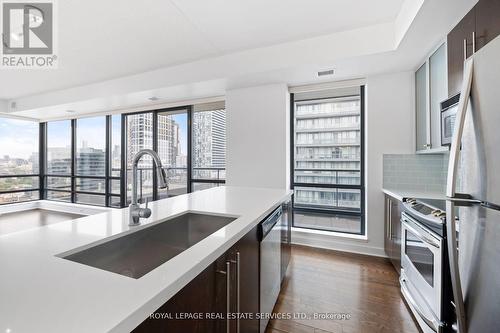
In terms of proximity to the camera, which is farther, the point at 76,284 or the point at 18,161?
the point at 18,161

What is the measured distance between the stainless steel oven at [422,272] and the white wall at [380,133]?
898 millimetres

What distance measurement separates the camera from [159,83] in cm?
338

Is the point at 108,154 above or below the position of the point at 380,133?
A: below

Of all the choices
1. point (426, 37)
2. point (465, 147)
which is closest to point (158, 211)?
point (465, 147)

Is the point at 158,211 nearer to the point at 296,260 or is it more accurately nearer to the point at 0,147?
the point at 296,260

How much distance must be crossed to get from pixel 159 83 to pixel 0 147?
512 centimetres

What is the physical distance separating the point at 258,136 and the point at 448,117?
2.25m

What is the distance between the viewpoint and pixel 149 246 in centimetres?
117

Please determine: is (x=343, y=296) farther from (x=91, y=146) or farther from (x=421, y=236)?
(x=91, y=146)

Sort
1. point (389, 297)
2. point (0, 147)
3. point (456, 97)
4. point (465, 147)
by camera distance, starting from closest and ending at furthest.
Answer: point (465, 147) < point (456, 97) < point (389, 297) < point (0, 147)

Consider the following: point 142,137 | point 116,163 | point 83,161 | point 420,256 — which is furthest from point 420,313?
point 83,161

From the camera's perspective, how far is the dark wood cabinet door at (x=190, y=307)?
0.58 meters

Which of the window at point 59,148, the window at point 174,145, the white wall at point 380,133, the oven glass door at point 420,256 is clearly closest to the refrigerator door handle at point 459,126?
the oven glass door at point 420,256

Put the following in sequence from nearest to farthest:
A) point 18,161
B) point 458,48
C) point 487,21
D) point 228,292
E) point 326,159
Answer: point 228,292 → point 487,21 → point 458,48 → point 326,159 → point 18,161
